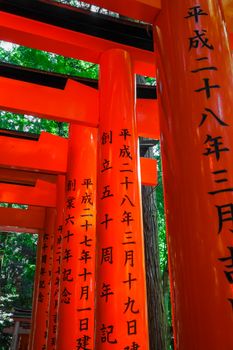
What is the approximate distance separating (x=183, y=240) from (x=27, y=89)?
413 cm

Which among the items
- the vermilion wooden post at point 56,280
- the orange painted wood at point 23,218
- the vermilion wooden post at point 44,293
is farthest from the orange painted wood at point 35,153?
the orange painted wood at point 23,218

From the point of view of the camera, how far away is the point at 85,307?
16.2ft

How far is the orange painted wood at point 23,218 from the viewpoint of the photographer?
10.3 m

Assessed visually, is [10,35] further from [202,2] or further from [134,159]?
[202,2]

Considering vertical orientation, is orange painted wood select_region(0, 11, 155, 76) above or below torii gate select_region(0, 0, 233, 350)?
above

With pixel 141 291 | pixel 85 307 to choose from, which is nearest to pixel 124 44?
pixel 141 291

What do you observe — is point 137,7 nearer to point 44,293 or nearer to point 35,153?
→ point 35,153

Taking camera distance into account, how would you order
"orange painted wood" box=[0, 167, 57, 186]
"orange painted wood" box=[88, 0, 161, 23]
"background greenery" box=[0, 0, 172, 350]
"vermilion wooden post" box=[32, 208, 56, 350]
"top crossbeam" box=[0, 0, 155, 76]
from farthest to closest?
1. "background greenery" box=[0, 0, 172, 350]
2. "orange painted wood" box=[0, 167, 57, 186]
3. "vermilion wooden post" box=[32, 208, 56, 350]
4. "top crossbeam" box=[0, 0, 155, 76]
5. "orange painted wood" box=[88, 0, 161, 23]

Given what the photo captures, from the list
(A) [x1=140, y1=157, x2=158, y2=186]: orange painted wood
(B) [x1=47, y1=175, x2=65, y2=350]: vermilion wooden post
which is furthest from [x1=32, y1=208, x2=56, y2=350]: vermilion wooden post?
(A) [x1=140, y1=157, x2=158, y2=186]: orange painted wood

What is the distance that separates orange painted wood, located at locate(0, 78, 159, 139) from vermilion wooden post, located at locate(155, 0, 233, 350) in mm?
2669

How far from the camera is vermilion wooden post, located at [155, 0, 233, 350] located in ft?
6.13

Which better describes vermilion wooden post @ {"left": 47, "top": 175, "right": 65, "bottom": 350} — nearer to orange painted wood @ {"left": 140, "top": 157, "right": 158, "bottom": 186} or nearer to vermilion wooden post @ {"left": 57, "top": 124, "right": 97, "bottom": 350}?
vermilion wooden post @ {"left": 57, "top": 124, "right": 97, "bottom": 350}

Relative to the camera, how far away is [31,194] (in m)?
8.56

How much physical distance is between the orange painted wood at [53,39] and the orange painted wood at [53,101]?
793 mm
